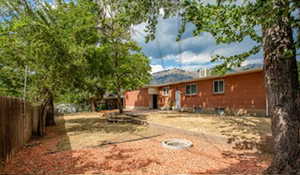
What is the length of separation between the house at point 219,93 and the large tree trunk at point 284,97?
8.93 meters

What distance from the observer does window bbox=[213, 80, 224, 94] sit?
13.1 meters

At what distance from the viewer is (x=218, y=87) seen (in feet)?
44.0

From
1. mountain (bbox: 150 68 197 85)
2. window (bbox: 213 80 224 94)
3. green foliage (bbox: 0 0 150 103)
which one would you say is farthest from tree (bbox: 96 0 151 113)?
window (bbox: 213 80 224 94)

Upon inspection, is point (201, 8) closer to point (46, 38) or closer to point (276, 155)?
point (276, 155)

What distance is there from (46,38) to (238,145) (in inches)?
300

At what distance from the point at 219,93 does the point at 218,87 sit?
56 centimetres

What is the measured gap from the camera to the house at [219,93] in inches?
428

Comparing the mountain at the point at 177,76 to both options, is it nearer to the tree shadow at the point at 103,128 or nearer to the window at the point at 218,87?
the window at the point at 218,87

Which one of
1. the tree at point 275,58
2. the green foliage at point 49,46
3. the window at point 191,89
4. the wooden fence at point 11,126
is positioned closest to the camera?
the tree at point 275,58

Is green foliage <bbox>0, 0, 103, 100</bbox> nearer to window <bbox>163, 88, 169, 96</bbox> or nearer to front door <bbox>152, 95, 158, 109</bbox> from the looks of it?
window <bbox>163, 88, 169, 96</bbox>

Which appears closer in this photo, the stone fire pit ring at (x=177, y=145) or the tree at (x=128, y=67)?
the stone fire pit ring at (x=177, y=145)

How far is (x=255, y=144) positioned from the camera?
472 cm

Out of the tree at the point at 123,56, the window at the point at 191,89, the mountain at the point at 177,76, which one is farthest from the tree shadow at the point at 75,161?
the mountain at the point at 177,76

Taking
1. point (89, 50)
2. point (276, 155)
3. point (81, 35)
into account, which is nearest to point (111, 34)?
point (81, 35)
